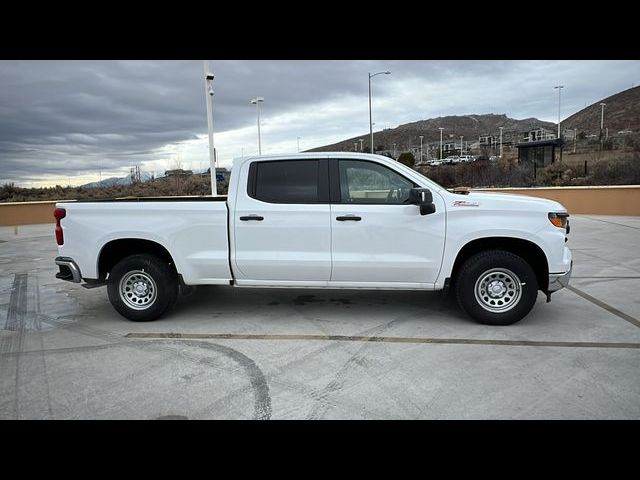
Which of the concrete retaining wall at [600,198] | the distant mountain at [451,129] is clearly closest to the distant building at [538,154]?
the concrete retaining wall at [600,198]

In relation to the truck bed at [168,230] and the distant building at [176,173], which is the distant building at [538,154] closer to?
the distant building at [176,173]

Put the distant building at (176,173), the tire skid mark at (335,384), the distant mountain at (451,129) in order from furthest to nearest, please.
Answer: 1. the distant mountain at (451,129)
2. the distant building at (176,173)
3. the tire skid mark at (335,384)

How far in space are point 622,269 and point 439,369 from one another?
Answer: 19.4 ft

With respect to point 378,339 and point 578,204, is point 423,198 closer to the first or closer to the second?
point 378,339

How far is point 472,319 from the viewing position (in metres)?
5.38

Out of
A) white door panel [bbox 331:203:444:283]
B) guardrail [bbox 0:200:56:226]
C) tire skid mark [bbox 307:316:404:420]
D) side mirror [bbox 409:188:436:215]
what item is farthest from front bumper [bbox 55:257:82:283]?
guardrail [bbox 0:200:56:226]

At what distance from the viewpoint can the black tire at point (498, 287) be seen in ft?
16.6

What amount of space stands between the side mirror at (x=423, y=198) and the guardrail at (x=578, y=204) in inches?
477

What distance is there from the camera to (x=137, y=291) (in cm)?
563

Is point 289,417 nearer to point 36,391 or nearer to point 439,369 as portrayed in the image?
point 439,369

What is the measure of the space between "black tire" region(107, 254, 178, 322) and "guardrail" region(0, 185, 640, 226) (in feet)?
43.3

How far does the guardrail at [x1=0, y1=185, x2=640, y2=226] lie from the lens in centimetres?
1595

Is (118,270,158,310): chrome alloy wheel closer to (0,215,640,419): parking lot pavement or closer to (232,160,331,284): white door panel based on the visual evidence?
(0,215,640,419): parking lot pavement

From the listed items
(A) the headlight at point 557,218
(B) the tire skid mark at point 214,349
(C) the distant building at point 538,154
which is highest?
(C) the distant building at point 538,154
